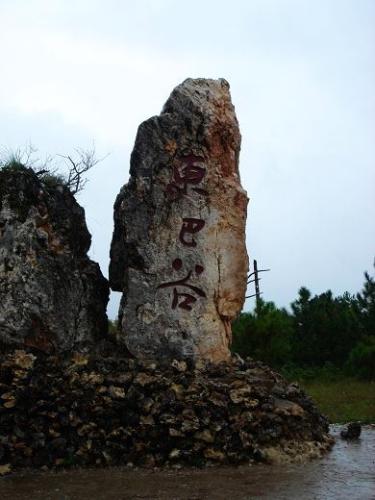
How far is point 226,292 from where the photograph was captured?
8266 millimetres

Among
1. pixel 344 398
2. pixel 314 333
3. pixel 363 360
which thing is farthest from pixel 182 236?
pixel 314 333

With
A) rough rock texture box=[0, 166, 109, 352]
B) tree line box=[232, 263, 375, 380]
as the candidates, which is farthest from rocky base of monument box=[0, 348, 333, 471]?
tree line box=[232, 263, 375, 380]

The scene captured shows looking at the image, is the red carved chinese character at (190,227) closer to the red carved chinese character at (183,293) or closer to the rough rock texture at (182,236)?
the rough rock texture at (182,236)

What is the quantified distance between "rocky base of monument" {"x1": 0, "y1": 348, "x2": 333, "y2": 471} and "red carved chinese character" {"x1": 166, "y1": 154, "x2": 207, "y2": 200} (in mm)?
2219

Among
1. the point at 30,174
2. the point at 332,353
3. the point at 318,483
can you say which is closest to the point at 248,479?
the point at 318,483

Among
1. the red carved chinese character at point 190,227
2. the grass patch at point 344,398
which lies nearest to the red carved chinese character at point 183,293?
the red carved chinese character at point 190,227

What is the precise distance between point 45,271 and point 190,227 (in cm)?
184

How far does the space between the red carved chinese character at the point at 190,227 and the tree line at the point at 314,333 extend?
664 cm

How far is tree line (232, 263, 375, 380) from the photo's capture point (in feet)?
47.9

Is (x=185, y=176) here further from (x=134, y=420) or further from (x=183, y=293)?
(x=134, y=420)

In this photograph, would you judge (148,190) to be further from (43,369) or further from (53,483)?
(53,483)

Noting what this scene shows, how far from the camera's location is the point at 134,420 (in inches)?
272

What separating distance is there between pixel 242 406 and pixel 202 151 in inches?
127

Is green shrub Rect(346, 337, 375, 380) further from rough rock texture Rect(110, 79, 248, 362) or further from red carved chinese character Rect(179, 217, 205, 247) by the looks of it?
red carved chinese character Rect(179, 217, 205, 247)
